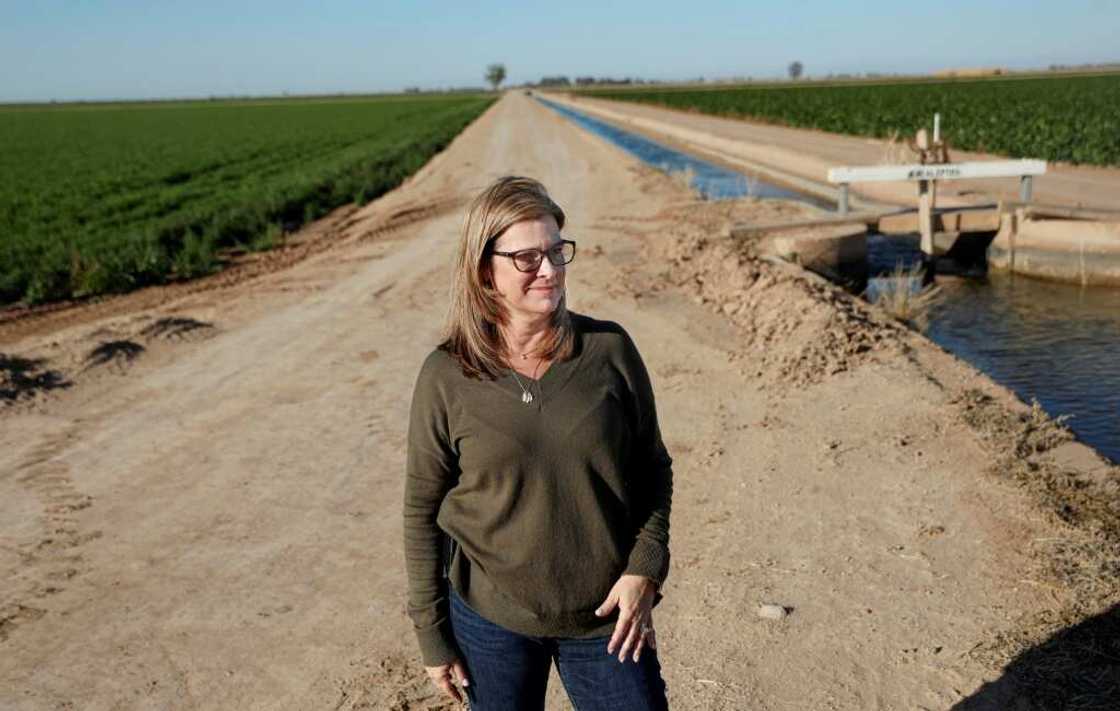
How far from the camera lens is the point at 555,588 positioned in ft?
7.12

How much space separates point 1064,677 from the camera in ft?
11.8

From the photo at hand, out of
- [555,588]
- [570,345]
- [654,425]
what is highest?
[570,345]

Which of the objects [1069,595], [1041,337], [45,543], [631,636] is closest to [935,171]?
[1041,337]

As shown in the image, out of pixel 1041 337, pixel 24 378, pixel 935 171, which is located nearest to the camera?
pixel 24 378

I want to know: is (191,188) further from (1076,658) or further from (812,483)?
(1076,658)

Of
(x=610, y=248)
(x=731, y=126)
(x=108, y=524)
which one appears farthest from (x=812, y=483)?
(x=731, y=126)

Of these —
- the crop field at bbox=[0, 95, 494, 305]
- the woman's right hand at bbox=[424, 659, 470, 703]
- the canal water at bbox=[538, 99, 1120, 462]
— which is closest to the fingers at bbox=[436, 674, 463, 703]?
the woman's right hand at bbox=[424, 659, 470, 703]

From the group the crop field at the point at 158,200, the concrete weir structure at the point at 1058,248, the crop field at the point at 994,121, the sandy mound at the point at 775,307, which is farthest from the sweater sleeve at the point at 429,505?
the crop field at the point at 994,121

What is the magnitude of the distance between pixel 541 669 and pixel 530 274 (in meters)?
0.95

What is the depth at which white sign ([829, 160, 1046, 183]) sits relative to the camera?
1291 centimetres

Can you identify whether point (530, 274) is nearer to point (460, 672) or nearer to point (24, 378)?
point (460, 672)

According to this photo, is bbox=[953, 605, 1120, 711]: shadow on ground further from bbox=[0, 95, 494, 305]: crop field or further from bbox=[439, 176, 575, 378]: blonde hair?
bbox=[0, 95, 494, 305]: crop field

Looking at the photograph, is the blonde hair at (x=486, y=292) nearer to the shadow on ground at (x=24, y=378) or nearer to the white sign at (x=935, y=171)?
the shadow on ground at (x=24, y=378)

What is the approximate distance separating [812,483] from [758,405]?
151cm
